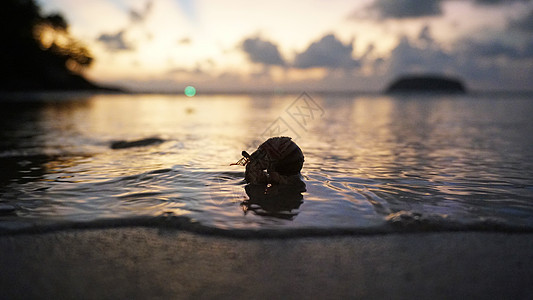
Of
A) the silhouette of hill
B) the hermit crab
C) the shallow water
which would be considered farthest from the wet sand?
the silhouette of hill

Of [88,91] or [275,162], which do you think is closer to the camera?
[275,162]

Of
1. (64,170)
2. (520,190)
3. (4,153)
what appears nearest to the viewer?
(520,190)

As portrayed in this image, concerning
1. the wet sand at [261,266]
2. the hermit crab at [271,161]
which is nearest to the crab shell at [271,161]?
the hermit crab at [271,161]

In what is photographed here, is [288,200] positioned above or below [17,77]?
below

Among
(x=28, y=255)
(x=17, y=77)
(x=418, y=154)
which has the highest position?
(x=17, y=77)

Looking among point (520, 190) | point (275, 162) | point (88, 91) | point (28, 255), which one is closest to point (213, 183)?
point (275, 162)

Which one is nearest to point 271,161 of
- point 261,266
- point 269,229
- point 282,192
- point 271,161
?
point 271,161

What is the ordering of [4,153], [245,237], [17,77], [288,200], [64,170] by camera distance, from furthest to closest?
[17,77] → [4,153] → [64,170] → [288,200] → [245,237]

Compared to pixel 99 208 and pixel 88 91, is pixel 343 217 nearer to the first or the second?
pixel 99 208
